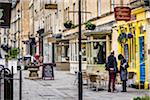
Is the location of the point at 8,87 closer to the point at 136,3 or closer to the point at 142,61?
the point at 142,61

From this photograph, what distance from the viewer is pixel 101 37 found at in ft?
103

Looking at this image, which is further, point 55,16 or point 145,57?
point 55,16

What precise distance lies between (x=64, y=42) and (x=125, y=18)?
23.7 m

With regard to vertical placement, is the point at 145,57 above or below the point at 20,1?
below

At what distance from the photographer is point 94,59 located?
108 feet

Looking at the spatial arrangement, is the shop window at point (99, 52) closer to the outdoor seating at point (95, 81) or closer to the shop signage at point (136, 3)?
the shop signage at point (136, 3)

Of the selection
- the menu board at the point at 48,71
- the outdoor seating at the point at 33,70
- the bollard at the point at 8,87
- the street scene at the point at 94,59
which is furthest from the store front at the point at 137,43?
the bollard at the point at 8,87

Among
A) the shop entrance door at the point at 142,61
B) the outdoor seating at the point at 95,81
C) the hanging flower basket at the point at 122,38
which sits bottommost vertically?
the outdoor seating at the point at 95,81

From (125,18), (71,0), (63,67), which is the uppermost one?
(71,0)

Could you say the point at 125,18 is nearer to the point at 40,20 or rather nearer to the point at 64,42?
the point at 64,42

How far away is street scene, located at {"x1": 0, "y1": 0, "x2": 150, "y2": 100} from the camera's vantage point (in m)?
18.2

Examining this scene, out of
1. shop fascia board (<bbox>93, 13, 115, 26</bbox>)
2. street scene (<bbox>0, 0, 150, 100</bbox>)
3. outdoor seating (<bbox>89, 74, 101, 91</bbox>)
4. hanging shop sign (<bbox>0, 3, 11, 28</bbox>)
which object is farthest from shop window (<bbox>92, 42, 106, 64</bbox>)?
hanging shop sign (<bbox>0, 3, 11, 28</bbox>)

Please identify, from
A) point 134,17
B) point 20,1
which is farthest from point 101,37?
point 20,1

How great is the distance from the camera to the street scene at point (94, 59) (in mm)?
18209
